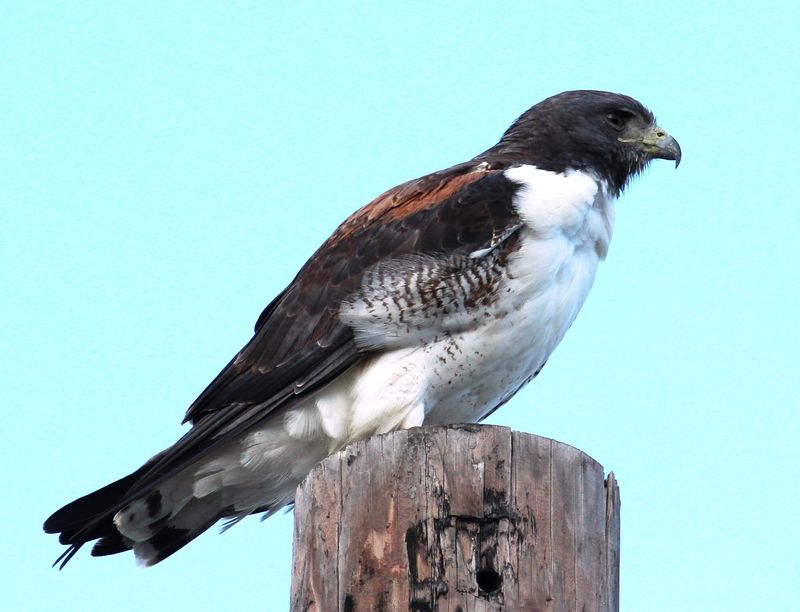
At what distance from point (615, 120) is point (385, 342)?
2.07 metres

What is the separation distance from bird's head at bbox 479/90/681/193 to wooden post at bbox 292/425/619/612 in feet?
8.55

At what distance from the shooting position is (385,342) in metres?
5.51

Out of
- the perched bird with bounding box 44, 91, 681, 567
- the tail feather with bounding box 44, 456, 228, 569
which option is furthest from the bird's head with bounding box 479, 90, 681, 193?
the tail feather with bounding box 44, 456, 228, 569

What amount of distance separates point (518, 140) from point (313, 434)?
1.98 m

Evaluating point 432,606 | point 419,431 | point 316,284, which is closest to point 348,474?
point 419,431

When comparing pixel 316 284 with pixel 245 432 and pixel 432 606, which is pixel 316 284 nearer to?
pixel 245 432

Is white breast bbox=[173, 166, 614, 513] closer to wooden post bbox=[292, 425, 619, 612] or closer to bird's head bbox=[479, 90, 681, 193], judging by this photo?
bird's head bbox=[479, 90, 681, 193]

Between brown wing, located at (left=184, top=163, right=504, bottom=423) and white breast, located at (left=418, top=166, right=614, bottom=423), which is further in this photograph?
brown wing, located at (left=184, top=163, right=504, bottom=423)

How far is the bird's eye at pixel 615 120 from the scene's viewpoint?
670cm

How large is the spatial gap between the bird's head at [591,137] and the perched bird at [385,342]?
0.58 feet

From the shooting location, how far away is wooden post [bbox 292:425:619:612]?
142 inches

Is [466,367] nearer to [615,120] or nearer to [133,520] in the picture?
[133,520]

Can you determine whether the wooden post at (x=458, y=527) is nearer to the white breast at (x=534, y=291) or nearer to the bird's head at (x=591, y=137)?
the white breast at (x=534, y=291)

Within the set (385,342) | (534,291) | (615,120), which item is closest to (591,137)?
(615,120)
